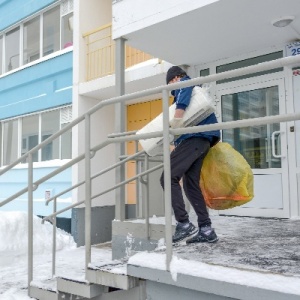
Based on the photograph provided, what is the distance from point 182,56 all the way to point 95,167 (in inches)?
168

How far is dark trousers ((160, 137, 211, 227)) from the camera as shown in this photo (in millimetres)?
3367

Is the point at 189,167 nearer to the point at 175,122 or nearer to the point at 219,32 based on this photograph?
the point at 175,122

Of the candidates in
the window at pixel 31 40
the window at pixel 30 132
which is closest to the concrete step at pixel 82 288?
the window at pixel 30 132

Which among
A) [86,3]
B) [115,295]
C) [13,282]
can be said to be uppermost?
[86,3]

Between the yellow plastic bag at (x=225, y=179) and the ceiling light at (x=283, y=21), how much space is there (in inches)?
101

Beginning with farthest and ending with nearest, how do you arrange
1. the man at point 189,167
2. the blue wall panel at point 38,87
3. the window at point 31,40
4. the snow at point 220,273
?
the window at point 31,40, the blue wall panel at point 38,87, the man at point 189,167, the snow at point 220,273

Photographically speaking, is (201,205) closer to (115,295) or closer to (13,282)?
(115,295)

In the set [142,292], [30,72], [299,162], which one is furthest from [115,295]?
[30,72]

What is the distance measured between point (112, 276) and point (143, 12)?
3.99 meters

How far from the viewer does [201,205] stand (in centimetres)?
341

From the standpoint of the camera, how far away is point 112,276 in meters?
2.99

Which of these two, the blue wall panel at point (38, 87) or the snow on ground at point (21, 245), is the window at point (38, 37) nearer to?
the blue wall panel at point (38, 87)

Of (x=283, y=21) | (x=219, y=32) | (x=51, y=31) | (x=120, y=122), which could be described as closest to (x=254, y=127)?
(x=219, y=32)

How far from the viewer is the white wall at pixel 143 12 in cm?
526
